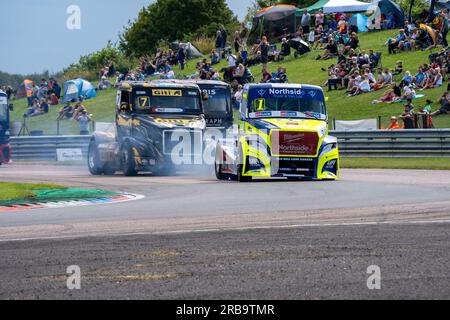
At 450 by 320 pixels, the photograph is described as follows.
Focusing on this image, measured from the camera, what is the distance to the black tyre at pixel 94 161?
922 inches

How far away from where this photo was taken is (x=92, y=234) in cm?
Result: 972

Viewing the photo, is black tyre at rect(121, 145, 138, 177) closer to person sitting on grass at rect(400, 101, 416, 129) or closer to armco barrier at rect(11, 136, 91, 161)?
person sitting on grass at rect(400, 101, 416, 129)

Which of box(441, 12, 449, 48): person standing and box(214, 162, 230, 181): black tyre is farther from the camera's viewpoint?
box(441, 12, 449, 48): person standing

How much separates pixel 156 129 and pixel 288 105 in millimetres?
3805

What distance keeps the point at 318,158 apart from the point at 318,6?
27.4 metres

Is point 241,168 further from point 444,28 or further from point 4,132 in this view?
point 444,28

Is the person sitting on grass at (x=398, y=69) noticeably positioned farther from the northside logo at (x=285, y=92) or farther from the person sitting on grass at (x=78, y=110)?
the northside logo at (x=285, y=92)

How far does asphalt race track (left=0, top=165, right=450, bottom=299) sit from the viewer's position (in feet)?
21.5

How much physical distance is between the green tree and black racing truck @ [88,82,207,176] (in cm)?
5154

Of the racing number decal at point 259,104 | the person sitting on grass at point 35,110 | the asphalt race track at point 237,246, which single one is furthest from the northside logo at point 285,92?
the person sitting on grass at point 35,110

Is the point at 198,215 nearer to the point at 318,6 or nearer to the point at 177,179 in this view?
the point at 177,179

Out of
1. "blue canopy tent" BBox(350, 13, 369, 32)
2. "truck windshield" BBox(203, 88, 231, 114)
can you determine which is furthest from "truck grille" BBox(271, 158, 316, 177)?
"blue canopy tent" BBox(350, 13, 369, 32)

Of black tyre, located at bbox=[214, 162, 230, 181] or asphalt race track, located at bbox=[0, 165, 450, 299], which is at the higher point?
black tyre, located at bbox=[214, 162, 230, 181]
